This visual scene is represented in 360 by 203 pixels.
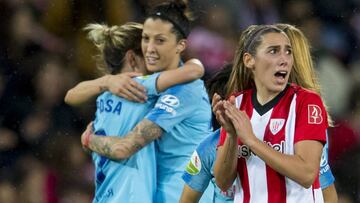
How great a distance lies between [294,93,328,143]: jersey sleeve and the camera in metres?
3.58

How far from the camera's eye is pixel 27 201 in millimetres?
7254

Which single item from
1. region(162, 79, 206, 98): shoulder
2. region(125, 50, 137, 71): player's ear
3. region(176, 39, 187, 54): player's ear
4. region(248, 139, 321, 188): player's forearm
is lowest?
region(248, 139, 321, 188): player's forearm

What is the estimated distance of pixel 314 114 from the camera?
3631mm

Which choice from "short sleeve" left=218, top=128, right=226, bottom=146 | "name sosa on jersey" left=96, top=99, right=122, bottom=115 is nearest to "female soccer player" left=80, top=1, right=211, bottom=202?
"name sosa on jersey" left=96, top=99, right=122, bottom=115

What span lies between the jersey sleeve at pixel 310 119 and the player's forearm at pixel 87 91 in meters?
1.60

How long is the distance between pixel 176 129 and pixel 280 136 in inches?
52.8

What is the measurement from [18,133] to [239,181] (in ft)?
12.9

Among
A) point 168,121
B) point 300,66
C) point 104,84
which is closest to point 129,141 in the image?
point 168,121

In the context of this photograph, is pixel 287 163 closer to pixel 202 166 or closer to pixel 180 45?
pixel 202 166

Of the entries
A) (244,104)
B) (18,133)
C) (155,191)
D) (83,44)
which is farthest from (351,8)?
(244,104)

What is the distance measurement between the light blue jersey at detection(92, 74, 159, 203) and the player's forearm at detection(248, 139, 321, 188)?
1.38m

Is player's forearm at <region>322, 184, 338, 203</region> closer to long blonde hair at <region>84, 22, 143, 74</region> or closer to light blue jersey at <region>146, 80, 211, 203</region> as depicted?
light blue jersey at <region>146, 80, 211, 203</region>

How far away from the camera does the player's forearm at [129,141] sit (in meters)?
4.71

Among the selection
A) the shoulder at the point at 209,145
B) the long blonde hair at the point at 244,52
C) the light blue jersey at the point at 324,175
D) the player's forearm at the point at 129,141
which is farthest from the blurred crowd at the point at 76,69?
the long blonde hair at the point at 244,52
